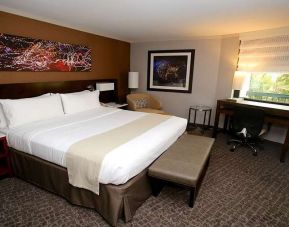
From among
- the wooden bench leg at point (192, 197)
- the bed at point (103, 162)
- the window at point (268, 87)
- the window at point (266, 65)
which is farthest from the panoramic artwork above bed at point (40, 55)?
the window at point (268, 87)

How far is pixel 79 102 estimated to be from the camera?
3.37 metres

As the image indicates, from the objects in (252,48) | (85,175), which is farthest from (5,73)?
(252,48)

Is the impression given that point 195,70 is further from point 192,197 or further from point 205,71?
point 192,197

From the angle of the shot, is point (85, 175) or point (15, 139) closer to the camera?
point (85, 175)

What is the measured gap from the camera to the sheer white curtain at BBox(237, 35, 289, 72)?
11.7ft

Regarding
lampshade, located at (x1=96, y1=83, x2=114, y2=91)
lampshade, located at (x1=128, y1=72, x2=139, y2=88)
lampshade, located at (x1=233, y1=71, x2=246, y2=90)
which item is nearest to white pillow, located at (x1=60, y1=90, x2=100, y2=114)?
lampshade, located at (x1=96, y1=83, x2=114, y2=91)

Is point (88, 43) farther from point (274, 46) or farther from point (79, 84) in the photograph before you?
point (274, 46)

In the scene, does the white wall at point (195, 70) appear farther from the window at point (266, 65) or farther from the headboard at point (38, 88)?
the headboard at point (38, 88)

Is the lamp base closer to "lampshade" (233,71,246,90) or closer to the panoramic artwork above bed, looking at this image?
"lampshade" (233,71,246,90)

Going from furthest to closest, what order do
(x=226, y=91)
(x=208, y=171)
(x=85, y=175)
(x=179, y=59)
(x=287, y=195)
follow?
(x=179, y=59) < (x=226, y=91) < (x=208, y=171) < (x=287, y=195) < (x=85, y=175)

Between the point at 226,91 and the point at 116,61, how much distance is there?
2823 mm

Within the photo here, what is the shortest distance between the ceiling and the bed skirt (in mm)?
2026

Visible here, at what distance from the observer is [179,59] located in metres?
4.85

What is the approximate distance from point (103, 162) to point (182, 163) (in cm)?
87
